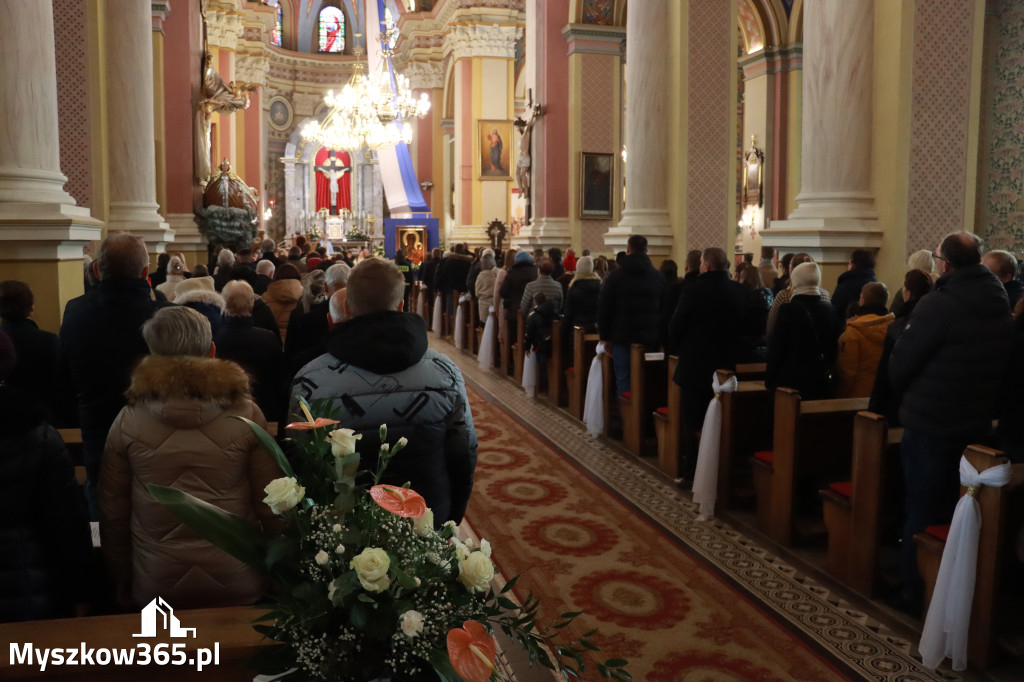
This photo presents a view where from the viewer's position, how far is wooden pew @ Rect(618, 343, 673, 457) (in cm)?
640

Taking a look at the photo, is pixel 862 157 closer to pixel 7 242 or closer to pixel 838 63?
pixel 838 63

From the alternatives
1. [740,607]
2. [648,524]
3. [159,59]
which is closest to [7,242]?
[648,524]

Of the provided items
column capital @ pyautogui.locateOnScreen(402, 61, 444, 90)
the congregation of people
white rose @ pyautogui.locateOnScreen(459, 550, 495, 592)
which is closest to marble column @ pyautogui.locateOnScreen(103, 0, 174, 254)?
the congregation of people

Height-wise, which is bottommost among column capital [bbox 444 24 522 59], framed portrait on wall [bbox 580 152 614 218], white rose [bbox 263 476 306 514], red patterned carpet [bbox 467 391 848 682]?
red patterned carpet [bbox 467 391 848 682]

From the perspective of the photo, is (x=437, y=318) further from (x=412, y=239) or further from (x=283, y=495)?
(x=283, y=495)

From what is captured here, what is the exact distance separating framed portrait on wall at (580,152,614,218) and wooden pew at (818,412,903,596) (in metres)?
9.75

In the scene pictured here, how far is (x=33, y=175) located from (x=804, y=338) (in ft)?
14.4

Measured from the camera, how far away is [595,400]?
7027mm

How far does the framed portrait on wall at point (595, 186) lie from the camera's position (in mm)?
13570

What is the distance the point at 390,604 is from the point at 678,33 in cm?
892

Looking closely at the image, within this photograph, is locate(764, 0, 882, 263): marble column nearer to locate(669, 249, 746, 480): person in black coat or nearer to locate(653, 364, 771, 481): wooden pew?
locate(653, 364, 771, 481): wooden pew

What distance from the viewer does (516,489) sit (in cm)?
574

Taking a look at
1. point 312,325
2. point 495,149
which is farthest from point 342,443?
point 495,149

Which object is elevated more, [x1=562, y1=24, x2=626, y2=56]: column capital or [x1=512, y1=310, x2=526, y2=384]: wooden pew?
[x1=562, y1=24, x2=626, y2=56]: column capital
